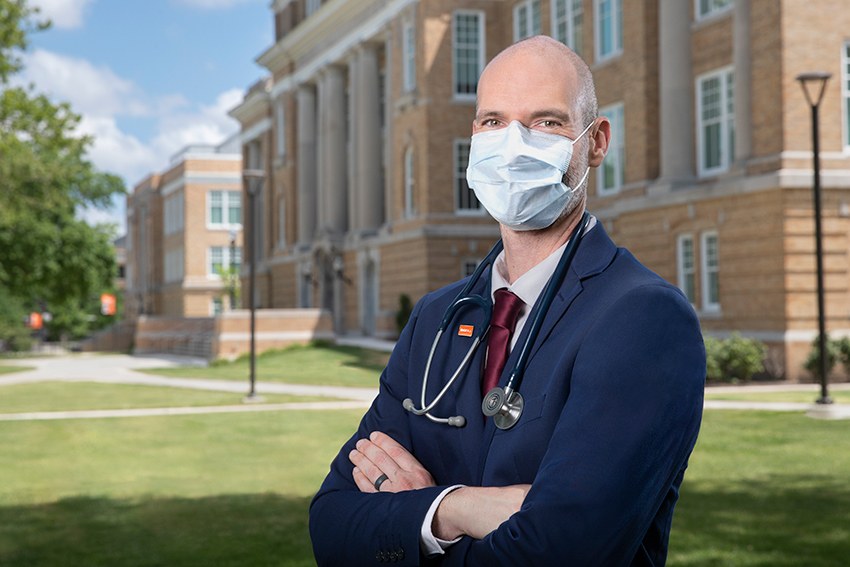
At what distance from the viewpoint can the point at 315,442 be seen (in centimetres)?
1705

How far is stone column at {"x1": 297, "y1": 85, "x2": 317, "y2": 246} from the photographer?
60.6 metres

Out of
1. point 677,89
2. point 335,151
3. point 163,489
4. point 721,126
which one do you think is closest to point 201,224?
point 335,151

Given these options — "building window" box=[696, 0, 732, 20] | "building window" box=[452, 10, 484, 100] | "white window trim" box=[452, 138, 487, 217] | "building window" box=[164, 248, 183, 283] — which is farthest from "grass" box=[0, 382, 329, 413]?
"building window" box=[164, 248, 183, 283]

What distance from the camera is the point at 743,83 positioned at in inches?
1142

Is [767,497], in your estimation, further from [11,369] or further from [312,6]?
[312,6]

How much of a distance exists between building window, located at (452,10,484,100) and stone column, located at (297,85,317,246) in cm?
1738

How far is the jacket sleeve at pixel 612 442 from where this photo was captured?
2496 millimetres

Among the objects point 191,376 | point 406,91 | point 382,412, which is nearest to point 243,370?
point 191,376

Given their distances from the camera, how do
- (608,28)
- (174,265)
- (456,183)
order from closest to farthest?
(608,28)
(456,183)
(174,265)

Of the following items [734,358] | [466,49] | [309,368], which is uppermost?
[466,49]

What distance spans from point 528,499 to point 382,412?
75 centimetres

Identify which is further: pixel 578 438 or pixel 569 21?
pixel 569 21

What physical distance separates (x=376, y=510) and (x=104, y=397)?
25.9 m

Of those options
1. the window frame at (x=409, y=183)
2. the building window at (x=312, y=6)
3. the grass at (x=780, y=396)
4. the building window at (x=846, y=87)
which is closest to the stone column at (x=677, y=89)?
the building window at (x=846, y=87)
